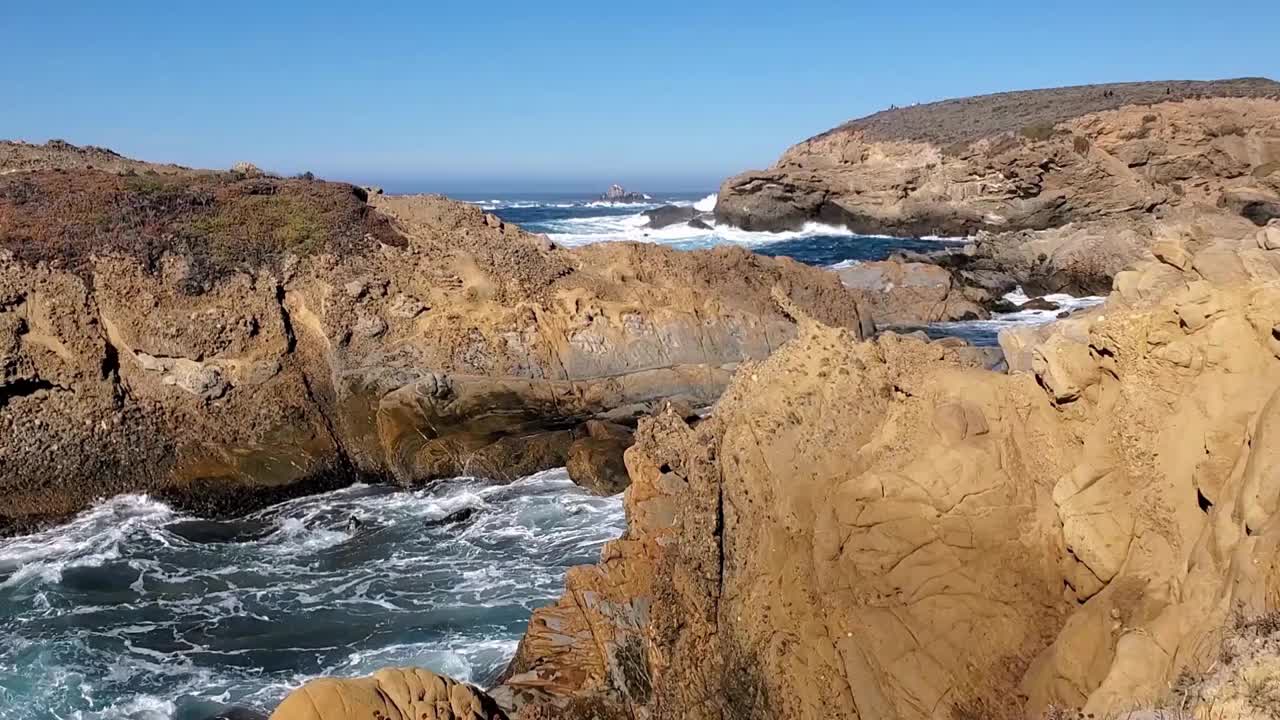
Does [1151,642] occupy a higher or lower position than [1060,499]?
lower

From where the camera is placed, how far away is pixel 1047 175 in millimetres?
47250

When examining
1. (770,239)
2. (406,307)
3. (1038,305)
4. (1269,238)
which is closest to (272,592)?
(406,307)

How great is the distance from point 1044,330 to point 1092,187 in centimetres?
4442

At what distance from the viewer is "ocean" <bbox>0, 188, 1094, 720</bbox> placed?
10.1m

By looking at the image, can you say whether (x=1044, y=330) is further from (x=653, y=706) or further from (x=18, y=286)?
(x=18, y=286)

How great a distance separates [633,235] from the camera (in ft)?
169

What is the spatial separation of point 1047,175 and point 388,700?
157 feet

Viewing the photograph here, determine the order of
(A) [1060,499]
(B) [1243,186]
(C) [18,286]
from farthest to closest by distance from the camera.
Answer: (B) [1243,186] → (C) [18,286] → (A) [1060,499]

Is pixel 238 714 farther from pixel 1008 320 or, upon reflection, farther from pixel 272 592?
pixel 1008 320

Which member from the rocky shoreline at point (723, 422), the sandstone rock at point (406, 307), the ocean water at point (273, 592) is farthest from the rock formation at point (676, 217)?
the ocean water at point (273, 592)

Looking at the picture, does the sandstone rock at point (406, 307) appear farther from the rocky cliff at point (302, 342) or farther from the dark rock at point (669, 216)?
the dark rock at point (669, 216)

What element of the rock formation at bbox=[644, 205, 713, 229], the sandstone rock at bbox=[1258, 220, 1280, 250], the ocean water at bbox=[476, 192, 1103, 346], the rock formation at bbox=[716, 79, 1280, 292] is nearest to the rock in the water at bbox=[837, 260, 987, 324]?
the ocean water at bbox=[476, 192, 1103, 346]

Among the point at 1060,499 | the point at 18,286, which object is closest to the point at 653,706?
the point at 1060,499

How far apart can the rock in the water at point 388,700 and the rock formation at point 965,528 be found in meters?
0.63
